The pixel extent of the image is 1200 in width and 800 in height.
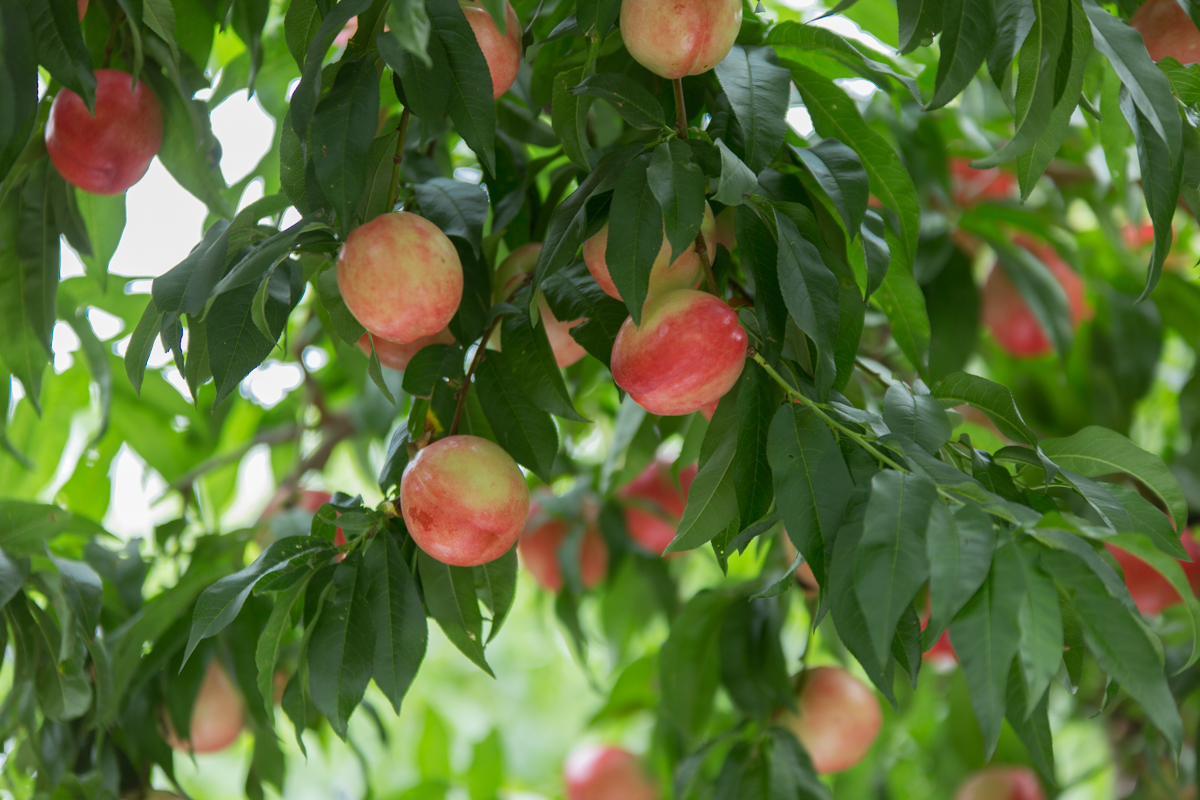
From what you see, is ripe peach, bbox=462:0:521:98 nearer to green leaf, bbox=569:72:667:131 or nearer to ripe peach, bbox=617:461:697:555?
green leaf, bbox=569:72:667:131

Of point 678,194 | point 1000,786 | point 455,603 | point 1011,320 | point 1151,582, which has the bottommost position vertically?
point 1000,786

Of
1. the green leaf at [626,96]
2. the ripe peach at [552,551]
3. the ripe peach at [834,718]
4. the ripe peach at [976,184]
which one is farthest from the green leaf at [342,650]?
the ripe peach at [976,184]

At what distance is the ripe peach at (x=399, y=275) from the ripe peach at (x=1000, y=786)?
86 centimetres

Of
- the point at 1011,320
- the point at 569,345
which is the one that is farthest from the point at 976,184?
the point at 569,345

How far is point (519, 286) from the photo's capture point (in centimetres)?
56

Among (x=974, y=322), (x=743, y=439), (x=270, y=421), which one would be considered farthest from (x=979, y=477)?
(x=270, y=421)

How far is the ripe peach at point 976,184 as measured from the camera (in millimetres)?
1084

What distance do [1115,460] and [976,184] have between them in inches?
30.0

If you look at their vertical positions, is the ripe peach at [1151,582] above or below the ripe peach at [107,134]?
below

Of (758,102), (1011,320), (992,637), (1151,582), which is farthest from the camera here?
(1011,320)

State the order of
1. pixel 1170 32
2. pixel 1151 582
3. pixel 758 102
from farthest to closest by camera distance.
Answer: pixel 1151 582, pixel 1170 32, pixel 758 102

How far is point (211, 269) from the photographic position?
1.42 feet

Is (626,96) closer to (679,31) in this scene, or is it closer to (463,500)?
(679,31)

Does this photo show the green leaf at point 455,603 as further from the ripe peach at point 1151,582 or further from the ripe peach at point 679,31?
the ripe peach at point 1151,582
